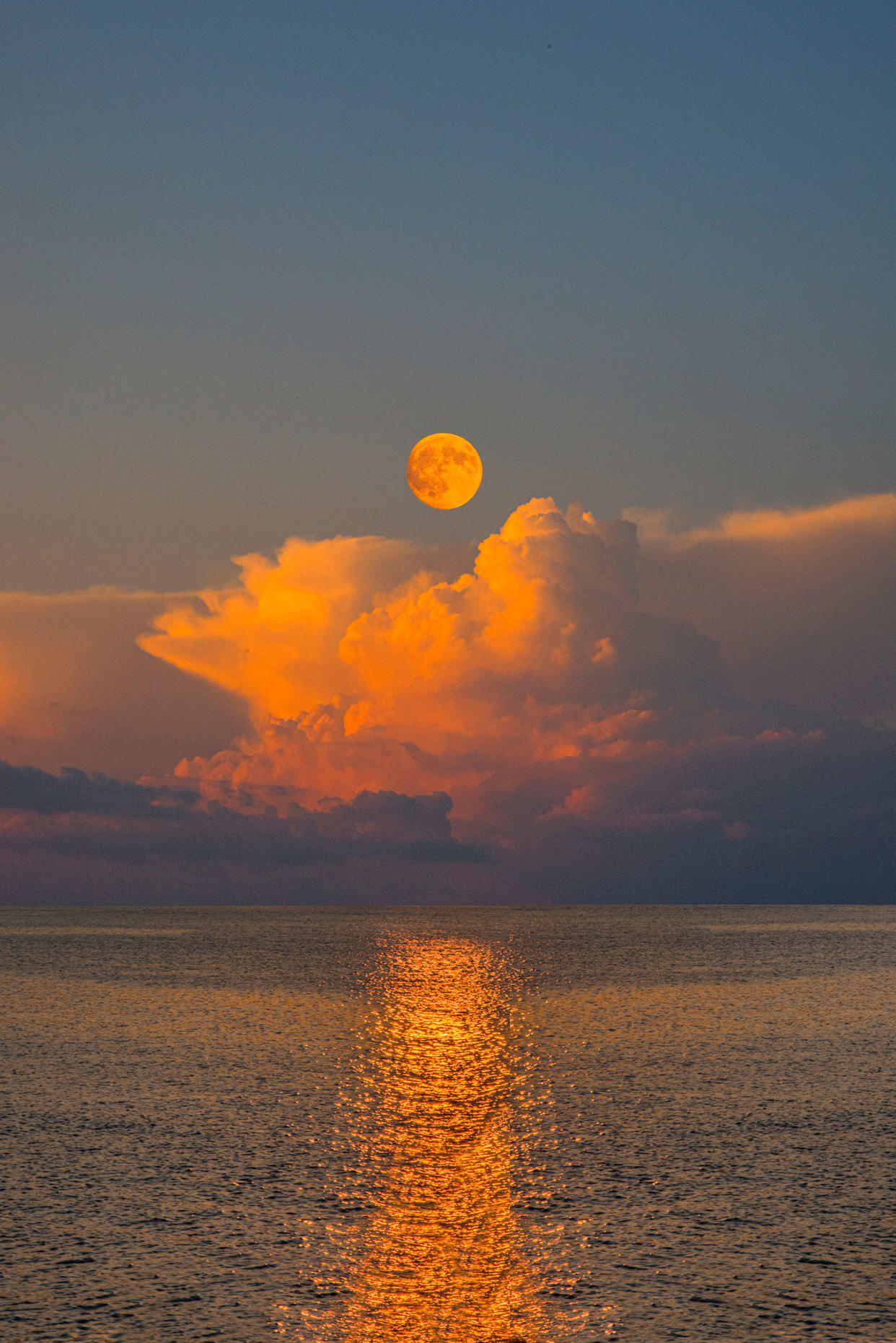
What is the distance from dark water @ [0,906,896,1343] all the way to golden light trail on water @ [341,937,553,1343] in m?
0.04

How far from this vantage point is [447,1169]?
11812mm

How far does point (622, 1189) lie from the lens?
1116 cm

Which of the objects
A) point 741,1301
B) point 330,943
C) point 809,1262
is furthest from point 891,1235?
point 330,943

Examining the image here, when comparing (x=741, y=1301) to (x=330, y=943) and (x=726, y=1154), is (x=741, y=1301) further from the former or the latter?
(x=330, y=943)

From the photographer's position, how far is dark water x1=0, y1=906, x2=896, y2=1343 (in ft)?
26.4

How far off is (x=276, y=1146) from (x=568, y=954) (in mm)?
36219

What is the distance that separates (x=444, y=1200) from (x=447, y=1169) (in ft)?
3.85

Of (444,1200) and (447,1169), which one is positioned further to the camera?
(447,1169)

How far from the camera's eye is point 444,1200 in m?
10.7

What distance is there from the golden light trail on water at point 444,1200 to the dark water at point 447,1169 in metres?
0.04

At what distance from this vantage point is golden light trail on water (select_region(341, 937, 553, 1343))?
25.5 feet

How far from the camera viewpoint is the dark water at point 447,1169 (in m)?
8.05

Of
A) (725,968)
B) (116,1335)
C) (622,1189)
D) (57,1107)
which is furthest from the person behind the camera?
(725,968)

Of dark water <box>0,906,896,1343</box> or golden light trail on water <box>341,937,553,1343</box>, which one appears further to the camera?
dark water <box>0,906,896,1343</box>
